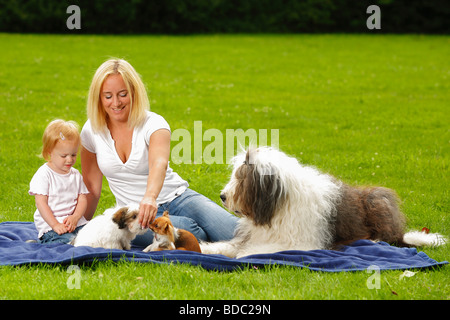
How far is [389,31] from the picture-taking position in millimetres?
31266

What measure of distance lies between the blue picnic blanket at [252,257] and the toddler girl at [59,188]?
0.21 meters

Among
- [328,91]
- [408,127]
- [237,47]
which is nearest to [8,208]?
[408,127]

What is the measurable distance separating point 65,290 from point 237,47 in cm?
1942

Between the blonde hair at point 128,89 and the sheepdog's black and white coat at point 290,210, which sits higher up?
the blonde hair at point 128,89

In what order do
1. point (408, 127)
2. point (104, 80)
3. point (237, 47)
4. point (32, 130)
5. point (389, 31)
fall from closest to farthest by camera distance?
point (104, 80) → point (32, 130) → point (408, 127) → point (237, 47) → point (389, 31)

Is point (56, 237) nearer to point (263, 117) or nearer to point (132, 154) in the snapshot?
point (132, 154)

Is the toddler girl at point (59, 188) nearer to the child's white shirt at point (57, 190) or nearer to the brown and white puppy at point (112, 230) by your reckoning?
the child's white shirt at point (57, 190)

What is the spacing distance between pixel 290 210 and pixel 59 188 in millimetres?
1940

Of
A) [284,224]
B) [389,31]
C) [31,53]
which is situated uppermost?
[389,31]

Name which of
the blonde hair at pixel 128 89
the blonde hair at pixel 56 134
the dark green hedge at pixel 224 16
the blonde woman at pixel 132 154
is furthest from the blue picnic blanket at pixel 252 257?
the dark green hedge at pixel 224 16

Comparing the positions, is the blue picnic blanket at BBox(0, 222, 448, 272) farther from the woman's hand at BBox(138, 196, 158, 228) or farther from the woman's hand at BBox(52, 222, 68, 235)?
the woman's hand at BBox(138, 196, 158, 228)

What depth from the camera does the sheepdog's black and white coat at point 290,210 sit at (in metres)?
4.68

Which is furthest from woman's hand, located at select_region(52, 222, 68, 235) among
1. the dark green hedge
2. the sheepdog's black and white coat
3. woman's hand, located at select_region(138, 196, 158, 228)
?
the dark green hedge
